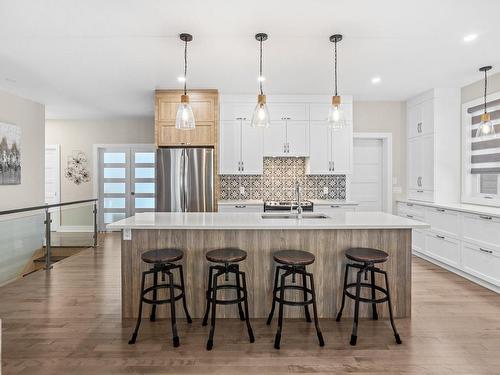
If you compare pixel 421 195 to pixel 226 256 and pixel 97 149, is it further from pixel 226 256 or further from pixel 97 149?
pixel 97 149

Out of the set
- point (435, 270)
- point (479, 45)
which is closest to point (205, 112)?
point (479, 45)

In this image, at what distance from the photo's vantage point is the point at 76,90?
5.03 metres

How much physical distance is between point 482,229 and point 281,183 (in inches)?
115

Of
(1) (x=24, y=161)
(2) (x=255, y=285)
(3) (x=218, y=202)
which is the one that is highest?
(1) (x=24, y=161)

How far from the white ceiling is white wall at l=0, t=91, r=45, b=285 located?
1.85 feet

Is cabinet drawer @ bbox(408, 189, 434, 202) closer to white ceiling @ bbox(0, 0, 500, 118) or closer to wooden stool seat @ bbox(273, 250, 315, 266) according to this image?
white ceiling @ bbox(0, 0, 500, 118)

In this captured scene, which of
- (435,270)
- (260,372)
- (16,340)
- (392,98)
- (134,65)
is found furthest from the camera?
(392,98)

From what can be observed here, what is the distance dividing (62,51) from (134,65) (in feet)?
2.56

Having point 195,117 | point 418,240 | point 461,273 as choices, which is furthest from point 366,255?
point 195,117

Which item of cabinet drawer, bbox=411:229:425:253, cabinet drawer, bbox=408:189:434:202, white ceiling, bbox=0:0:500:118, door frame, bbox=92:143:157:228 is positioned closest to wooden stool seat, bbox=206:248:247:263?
white ceiling, bbox=0:0:500:118

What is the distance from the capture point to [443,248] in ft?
14.3

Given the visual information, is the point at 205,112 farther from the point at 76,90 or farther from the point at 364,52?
the point at 364,52

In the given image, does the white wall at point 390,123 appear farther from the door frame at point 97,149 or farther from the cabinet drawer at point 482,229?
the door frame at point 97,149

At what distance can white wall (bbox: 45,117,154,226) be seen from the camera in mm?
7422
